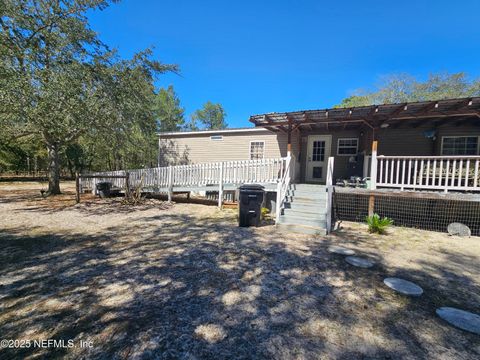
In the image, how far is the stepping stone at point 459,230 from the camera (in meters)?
6.21

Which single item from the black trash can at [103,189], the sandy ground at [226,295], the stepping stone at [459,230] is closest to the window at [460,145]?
the stepping stone at [459,230]

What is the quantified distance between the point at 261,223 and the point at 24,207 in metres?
8.33

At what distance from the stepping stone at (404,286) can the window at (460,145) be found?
782cm

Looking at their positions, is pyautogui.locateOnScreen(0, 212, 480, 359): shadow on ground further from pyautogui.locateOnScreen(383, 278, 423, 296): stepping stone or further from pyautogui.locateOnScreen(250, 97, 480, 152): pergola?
pyautogui.locateOnScreen(250, 97, 480, 152): pergola

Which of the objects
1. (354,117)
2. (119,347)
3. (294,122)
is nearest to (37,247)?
(119,347)

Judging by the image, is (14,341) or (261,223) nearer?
(14,341)

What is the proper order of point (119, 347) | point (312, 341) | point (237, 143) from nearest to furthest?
point (119, 347) → point (312, 341) → point (237, 143)

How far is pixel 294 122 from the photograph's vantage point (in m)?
8.22

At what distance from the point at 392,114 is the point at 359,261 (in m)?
5.06

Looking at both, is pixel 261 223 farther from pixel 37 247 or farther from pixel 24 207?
pixel 24 207

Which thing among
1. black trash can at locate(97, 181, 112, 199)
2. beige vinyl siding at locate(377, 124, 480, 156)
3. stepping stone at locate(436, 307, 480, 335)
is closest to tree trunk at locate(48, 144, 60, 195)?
black trash can at locate(97, 181, 112, 199)

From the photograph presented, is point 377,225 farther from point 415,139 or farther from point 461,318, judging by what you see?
point 415,139

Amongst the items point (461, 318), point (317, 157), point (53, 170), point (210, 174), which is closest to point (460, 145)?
point (317, 157)

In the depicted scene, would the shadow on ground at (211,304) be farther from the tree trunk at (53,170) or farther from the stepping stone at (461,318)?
the tree trunk at (53,170)
